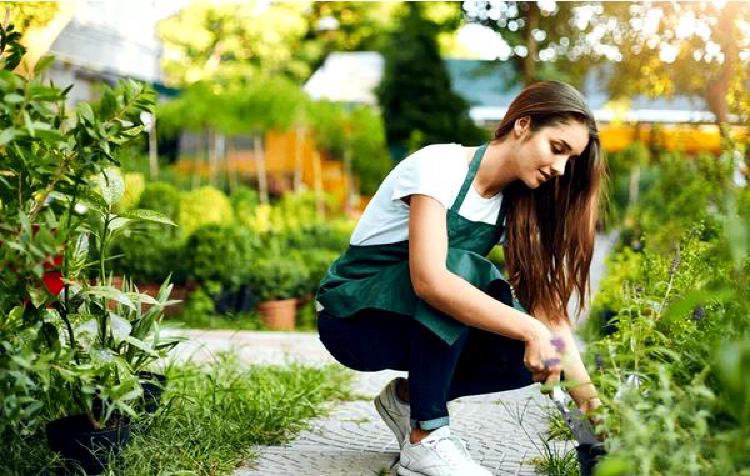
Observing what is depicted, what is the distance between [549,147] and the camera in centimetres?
286

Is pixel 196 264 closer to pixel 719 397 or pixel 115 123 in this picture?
pixel 115 123

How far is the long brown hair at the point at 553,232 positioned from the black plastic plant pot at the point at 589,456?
633 millimetres

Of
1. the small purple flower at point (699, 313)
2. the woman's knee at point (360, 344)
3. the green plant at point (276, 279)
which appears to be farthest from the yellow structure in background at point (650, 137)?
the woman's knee at point (360, 344)

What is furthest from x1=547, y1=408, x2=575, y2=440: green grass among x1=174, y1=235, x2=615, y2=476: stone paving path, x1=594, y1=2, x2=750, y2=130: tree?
x1=594, y1=2, x2=750, y2=130: tree

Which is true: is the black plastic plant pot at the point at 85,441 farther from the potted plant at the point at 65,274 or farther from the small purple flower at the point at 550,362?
the small purple flower at the point at 550,362

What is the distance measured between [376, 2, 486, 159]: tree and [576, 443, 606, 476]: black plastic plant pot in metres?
15.6

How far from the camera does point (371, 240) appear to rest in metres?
3.14

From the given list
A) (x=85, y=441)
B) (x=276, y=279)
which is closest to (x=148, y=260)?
(x=276, y=279)

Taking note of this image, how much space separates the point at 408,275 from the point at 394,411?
1.63 feet

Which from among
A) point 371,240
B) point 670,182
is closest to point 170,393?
point 371,240

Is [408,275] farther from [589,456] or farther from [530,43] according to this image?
[530,43]

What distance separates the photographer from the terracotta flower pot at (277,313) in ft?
22.9

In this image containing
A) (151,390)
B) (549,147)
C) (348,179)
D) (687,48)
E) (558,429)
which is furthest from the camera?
(348,179)

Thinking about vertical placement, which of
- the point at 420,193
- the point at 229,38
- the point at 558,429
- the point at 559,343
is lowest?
the point at 558,429
